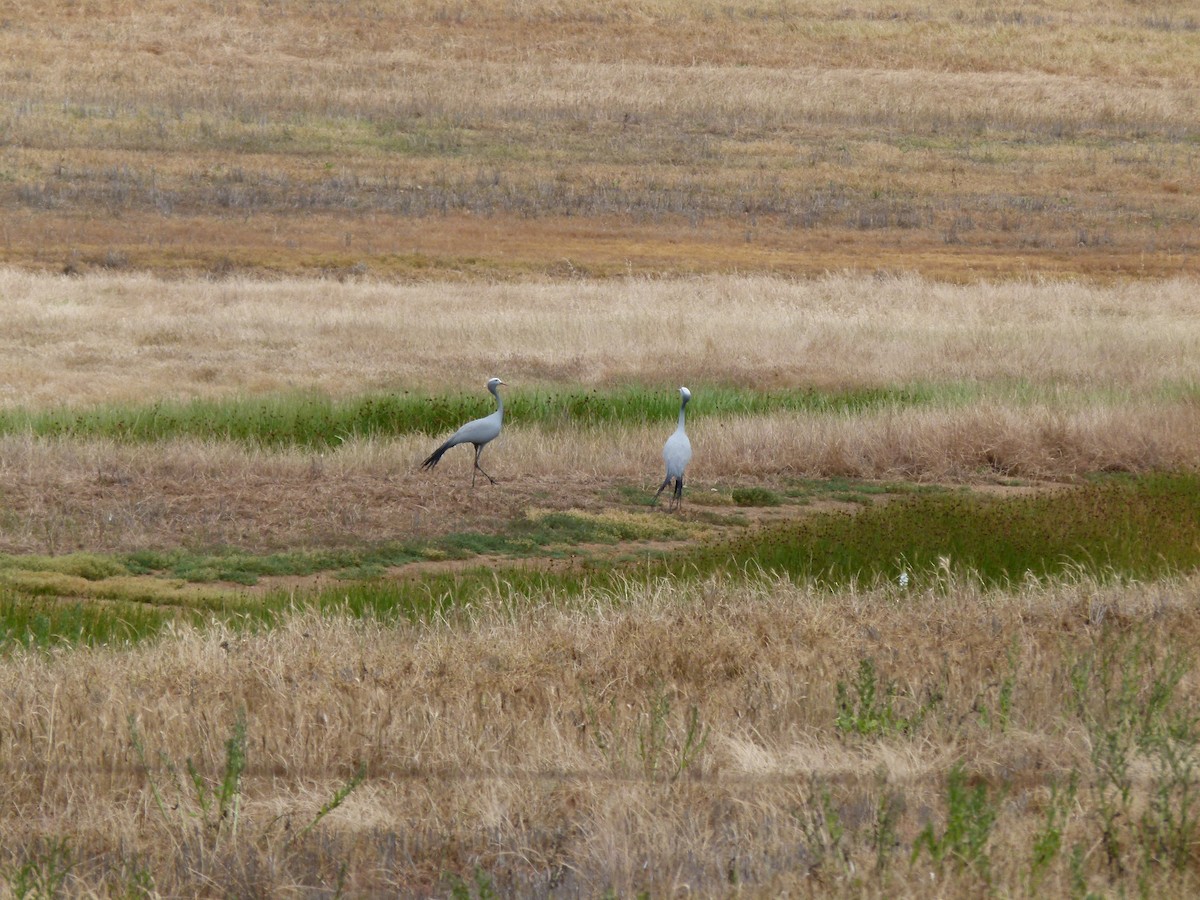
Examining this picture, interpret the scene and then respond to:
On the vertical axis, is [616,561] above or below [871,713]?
below

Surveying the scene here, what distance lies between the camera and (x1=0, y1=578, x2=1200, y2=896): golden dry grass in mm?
5242

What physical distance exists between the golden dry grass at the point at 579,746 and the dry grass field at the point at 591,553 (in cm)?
3

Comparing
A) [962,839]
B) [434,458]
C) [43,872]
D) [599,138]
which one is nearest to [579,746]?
[962,839]

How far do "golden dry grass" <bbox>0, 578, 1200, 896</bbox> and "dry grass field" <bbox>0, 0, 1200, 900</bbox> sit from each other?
26mm

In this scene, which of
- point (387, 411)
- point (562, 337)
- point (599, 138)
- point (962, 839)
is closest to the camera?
point (962, 839)

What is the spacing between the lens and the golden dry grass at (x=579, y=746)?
524cm

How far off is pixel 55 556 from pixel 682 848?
738 cm

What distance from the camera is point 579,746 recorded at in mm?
6367

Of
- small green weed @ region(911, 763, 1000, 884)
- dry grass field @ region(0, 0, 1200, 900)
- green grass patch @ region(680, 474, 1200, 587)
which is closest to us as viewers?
small green weed @ region(911, 763, 1000, 884)

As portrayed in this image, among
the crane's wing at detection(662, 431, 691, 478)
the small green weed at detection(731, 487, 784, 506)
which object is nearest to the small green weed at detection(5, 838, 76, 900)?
the crane's wing at detection(662, 431, 691, 478)

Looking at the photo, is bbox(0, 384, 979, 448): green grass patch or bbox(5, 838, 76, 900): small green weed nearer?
bbox(5, 838, 76, 900): small green weed

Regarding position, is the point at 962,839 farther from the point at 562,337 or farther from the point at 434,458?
the point at 562,337

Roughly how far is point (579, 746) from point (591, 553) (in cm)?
586

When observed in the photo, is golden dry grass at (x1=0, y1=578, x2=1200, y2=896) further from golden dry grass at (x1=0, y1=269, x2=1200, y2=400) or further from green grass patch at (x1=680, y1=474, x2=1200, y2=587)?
golden dry grass at (x1=0, y1=269, x2=1200, y2=400)
